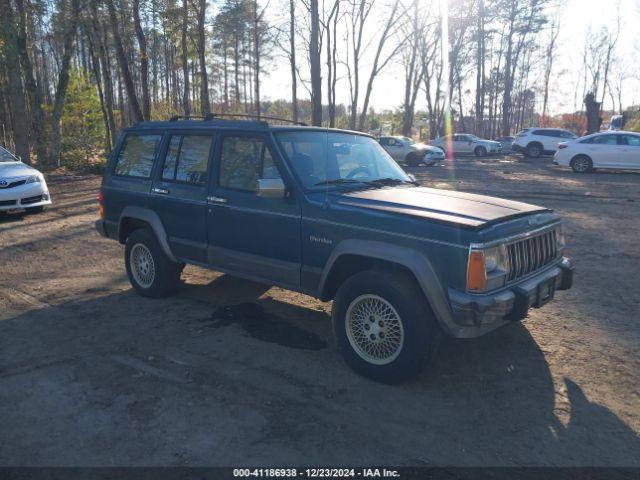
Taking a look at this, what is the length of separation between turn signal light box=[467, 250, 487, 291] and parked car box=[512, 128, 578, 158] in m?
28.9

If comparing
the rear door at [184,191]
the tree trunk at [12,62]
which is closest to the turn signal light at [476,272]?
the rear door at [184,191]

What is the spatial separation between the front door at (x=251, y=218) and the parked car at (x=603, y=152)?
18.6 m

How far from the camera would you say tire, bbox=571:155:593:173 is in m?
20.0

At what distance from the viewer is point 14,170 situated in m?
10.9

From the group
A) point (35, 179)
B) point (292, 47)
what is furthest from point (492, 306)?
point (292, 47)

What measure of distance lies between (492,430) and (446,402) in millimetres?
423

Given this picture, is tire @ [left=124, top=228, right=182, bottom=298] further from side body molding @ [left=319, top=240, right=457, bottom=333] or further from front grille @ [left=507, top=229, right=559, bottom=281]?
front grille @ [left=507, top=229, right=559, bottom=281]

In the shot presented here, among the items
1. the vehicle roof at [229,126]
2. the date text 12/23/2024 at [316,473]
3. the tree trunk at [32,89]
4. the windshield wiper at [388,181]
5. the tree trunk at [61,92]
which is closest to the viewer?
the date text 12/23/2024 at [316,473]

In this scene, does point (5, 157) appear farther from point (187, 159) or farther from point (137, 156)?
point (187, 159)

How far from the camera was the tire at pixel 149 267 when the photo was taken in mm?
5804

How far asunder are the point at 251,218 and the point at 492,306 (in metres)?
2.31

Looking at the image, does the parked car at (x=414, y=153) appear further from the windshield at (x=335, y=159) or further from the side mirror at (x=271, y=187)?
the side mirror at (x=271, y=187)

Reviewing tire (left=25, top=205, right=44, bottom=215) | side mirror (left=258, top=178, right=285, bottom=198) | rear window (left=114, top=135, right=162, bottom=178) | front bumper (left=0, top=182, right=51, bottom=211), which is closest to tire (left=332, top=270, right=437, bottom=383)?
side mirror (left=258, top=178, right=285, bottom=198)

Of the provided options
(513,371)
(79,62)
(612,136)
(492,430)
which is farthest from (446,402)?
(79,62)
